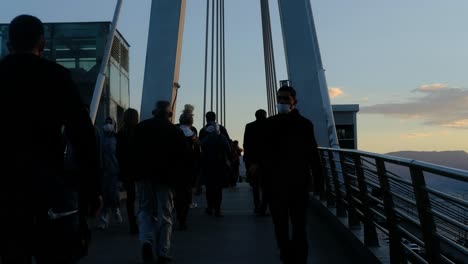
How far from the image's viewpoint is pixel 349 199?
285 inches

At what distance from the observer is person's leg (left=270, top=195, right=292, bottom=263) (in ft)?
17.4

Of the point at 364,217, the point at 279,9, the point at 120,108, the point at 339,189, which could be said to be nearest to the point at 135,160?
the point at 364,217

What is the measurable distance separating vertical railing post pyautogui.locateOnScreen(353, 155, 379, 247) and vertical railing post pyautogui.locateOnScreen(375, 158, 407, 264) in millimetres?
723

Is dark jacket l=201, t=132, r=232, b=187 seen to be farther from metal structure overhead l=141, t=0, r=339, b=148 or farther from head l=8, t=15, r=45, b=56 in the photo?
head l=8, t=15, r=45, b=56

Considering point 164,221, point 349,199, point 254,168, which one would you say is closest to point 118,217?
point 164,221

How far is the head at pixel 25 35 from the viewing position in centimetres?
296

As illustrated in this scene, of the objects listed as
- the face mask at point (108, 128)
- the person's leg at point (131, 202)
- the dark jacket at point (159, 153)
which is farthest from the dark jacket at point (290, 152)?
the face mask at point (108, 128)

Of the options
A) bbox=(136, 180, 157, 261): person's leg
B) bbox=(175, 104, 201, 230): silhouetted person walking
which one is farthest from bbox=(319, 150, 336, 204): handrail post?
bbox=(136, 180, 157, 261): person's leg

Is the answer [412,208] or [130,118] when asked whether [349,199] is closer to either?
[130,118]

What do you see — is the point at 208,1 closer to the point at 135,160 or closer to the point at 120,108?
the point at 135,160

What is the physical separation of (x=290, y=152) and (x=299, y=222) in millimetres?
530

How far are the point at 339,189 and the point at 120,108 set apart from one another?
83.2ft

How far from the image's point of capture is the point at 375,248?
5.83 m

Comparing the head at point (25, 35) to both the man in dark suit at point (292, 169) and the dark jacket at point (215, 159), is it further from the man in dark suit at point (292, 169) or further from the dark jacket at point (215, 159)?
the dark jacket at point (215, 159)
